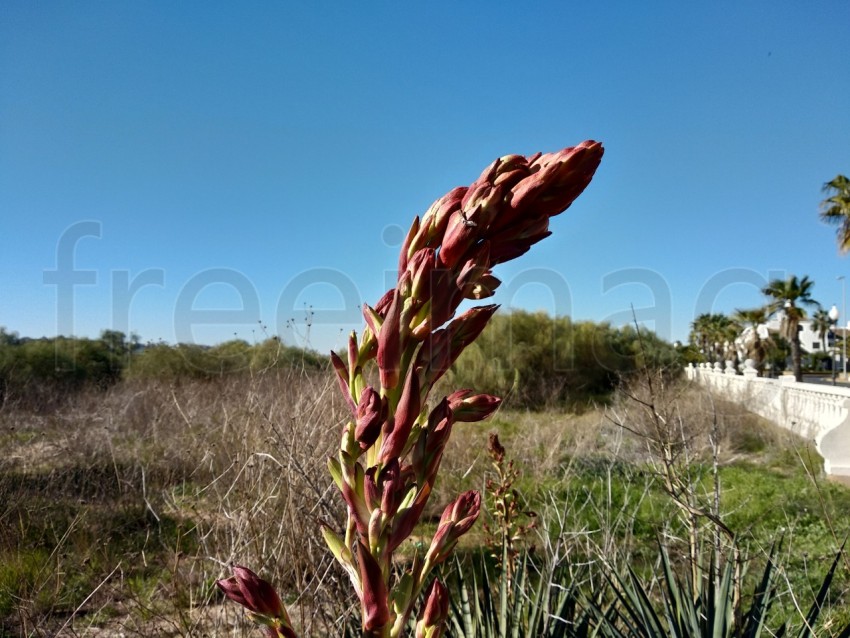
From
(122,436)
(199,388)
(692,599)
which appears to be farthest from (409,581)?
(199,388)

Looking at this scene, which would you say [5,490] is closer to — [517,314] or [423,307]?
[423,307]

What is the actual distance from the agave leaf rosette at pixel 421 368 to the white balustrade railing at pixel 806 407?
3.70 m

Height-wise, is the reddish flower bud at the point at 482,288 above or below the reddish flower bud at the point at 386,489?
above

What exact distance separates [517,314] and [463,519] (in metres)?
24.4

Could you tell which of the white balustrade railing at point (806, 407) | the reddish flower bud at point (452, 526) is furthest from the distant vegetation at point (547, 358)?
the reddish flower bud at point (452, 526)

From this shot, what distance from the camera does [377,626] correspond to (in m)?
0.78

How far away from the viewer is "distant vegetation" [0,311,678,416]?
14299 mm

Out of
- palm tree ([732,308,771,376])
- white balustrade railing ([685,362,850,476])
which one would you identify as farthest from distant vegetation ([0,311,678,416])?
palm tree ([732,308,771,376])

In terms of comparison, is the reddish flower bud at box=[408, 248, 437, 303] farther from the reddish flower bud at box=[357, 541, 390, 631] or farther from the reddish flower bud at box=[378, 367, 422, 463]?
the reddish flower bud at box=[357, 541, 390, 631]

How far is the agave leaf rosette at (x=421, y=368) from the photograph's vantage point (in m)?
0.78

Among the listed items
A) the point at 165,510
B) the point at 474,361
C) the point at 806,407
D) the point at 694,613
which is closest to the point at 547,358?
the point at 474,361

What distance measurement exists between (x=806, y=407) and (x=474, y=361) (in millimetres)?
11685

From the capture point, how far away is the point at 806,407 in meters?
11.9

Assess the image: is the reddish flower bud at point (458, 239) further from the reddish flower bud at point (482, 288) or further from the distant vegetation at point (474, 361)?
the distant vegetation at point (474, 361)
